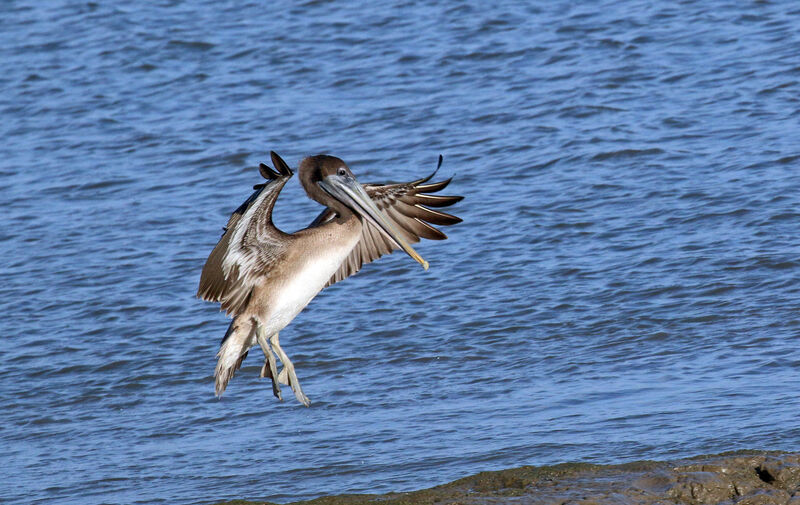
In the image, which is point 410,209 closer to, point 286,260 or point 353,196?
point 353,196

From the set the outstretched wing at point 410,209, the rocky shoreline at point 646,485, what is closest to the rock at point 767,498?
the rocky shoreline at point 646,485

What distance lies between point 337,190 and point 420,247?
3813mm

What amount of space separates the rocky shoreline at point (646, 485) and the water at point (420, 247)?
43 centimetres

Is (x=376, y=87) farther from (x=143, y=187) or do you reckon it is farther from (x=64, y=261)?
(x=64, y=261)

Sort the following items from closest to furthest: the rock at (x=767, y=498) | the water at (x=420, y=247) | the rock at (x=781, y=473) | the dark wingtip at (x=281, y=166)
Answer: the rock at (x=767, y=498), the rock at (x=781, y=473), the dark wingtip at (x=281, y=166), the water at (x=420, y=247)

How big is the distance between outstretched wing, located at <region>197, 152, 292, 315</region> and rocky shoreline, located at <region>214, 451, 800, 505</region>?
4.25 ft

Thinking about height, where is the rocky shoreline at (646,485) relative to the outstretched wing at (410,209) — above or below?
below

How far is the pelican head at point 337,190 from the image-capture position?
6.19 meters

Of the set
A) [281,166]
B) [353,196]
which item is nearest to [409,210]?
[353,196]

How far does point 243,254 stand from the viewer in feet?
20.3

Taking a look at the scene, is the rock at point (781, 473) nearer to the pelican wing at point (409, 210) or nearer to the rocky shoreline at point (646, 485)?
the rocky shoreline at point (646, 485)

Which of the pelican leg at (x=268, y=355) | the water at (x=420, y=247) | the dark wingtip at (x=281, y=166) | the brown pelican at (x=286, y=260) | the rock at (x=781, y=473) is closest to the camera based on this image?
the rock at (x=781, y=473)

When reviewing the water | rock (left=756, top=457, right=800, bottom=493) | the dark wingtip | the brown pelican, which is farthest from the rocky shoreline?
the dark wingtip

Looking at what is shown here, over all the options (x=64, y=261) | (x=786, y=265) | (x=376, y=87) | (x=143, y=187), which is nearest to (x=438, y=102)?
(x=376, y=87)
